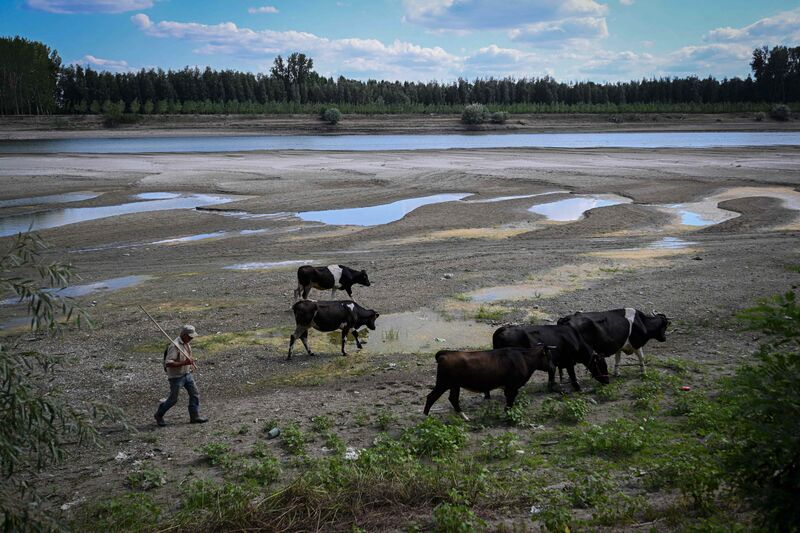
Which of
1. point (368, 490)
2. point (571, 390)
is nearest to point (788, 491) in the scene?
point (368, 490)

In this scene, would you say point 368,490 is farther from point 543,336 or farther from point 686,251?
point 686,251

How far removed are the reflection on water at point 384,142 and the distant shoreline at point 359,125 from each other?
11.9 ft

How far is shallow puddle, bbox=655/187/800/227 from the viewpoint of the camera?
31.8 meters

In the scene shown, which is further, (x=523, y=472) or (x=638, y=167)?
(x=638, y=167)

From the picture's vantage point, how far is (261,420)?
37.1 ft

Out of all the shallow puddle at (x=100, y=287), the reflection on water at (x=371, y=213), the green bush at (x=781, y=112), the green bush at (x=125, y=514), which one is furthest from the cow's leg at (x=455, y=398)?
the green bush at (x=781, y=112)

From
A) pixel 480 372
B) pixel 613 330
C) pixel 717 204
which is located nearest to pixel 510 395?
pixel 480 372

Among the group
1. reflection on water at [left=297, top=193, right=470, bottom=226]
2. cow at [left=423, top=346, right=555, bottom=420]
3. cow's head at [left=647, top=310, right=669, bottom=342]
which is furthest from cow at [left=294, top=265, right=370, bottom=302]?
reflection on water at [left=297, top=193, right=470, bottom=226]

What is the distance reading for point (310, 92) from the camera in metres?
157

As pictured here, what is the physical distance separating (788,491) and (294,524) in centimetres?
508

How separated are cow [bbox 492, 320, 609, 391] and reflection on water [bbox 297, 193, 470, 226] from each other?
19613 millimetres

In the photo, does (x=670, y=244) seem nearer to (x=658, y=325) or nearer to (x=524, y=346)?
(x=658, y=325)

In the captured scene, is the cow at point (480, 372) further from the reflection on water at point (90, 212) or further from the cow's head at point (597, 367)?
the reflection on water at point (90, 212)

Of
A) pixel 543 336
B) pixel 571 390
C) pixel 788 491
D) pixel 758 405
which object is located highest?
pixel 758 405
